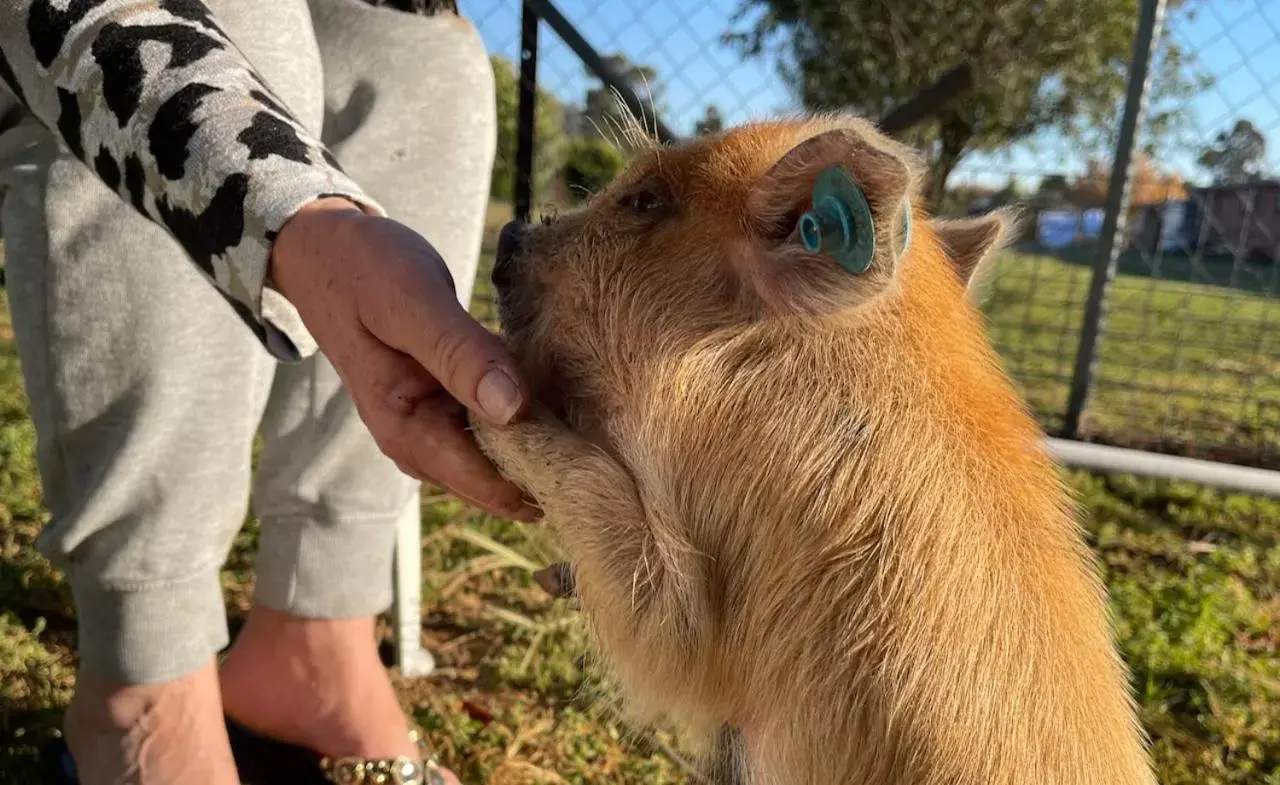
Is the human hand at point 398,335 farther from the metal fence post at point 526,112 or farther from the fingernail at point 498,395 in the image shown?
the metal fence post at point 526,112

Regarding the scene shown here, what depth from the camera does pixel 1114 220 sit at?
3697 mm

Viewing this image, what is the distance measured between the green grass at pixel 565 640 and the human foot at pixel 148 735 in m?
0.28

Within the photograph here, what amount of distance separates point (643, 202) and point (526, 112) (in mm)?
2209

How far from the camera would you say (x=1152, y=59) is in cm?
350

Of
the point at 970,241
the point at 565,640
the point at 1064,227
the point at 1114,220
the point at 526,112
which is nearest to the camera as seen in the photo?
the point at 970,241

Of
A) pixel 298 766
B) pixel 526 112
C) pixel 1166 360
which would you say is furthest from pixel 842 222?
pixel 1166 360

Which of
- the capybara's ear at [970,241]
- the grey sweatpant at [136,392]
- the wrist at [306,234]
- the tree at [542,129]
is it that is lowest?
the grey sweatpant at [136,392]

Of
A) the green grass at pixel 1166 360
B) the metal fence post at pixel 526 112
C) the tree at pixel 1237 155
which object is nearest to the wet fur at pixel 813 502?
the metal fence post at pixel 526 112

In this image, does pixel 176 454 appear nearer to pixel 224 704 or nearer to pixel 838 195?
pixel 224 704

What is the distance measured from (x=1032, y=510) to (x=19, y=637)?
6.67 feet

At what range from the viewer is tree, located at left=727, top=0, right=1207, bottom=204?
4.27 m

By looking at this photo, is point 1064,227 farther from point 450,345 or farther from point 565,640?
point 450,345

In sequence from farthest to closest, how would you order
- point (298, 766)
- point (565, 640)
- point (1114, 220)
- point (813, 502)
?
point (1114, 220) < point (565, 640) < point (298, 766) < point (813, 502)

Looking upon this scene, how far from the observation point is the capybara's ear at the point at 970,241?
155cm
